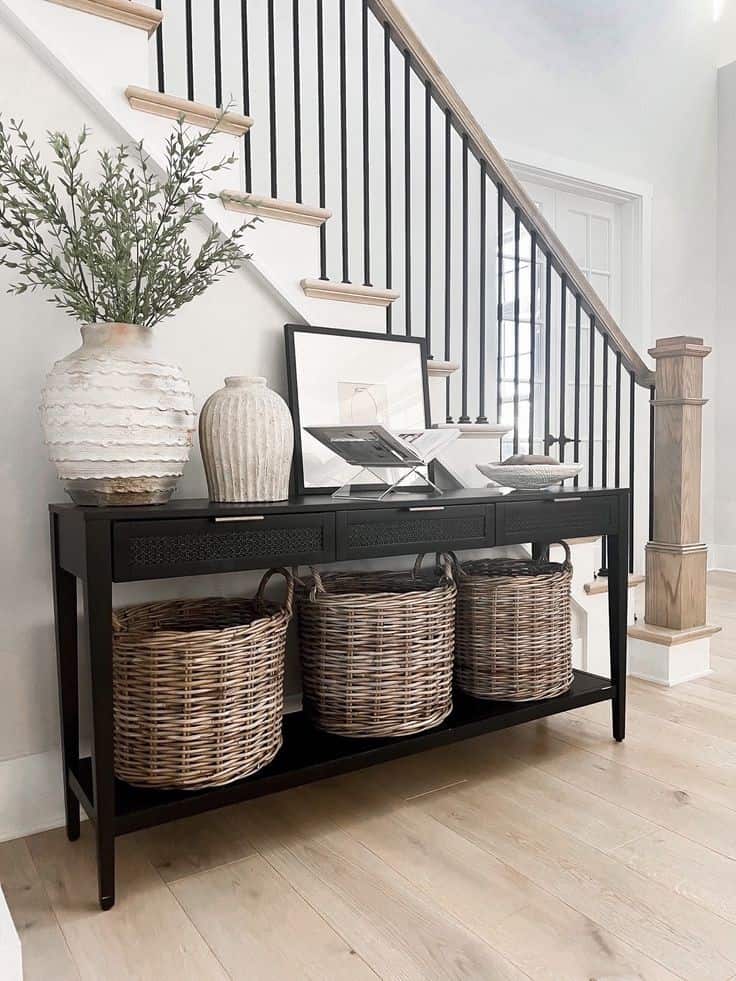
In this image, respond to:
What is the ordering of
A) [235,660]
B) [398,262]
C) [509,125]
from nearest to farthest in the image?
[235,660]
[398,262]
[509,125]

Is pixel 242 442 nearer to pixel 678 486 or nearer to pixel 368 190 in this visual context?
pixel 368 190

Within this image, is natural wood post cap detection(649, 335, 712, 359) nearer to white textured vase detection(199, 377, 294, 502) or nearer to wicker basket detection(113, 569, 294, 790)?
white textured vase detection(199, 377, 294, 502)

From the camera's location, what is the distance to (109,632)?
1.39 meters

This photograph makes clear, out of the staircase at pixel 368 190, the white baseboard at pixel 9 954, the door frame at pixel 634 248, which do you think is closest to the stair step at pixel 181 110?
the staircase at pixel 368 190

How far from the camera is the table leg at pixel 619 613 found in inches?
84.9

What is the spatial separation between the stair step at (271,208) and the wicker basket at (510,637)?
3.32ft

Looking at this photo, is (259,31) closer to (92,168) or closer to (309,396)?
(92,168)

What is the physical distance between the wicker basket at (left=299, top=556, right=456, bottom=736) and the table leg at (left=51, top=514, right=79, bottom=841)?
1.68ft

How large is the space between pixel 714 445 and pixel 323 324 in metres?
3.86

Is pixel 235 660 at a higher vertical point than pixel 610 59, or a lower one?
lower

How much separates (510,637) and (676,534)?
1027mm

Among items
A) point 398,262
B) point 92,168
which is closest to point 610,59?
point 398,262

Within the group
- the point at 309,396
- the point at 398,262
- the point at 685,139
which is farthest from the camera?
the point at 685,139

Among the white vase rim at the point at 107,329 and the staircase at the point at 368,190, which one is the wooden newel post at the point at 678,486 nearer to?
the staircase at the point at 368,190
